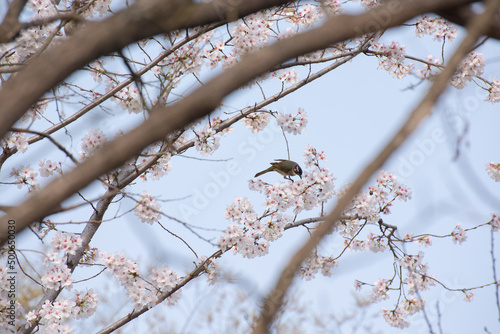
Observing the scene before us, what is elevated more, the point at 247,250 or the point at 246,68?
the point at 247,250

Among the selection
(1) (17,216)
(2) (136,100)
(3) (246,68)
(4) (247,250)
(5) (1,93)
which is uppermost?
(2) (136,100)

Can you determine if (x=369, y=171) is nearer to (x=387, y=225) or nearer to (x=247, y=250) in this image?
(x=247, y=250)

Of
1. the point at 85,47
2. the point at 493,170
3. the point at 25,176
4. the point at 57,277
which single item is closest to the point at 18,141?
the point at 25,176

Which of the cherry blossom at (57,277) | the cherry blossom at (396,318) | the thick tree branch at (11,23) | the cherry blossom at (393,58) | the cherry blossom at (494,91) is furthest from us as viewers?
the cherry blossom at (396,318)

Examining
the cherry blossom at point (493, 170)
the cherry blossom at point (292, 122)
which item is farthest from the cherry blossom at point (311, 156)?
the cherry blossom at point (493, 170)

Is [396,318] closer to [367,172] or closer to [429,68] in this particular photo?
[429,68]

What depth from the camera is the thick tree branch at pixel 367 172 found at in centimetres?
111

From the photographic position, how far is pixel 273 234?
4.66 m

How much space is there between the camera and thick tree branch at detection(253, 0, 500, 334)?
111 cm

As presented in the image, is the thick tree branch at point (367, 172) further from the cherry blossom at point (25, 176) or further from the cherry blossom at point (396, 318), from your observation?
the cherry blossom at point (396, 318)

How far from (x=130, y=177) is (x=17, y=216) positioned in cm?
332

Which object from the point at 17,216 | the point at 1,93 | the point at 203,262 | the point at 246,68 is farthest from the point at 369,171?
the point at 203,262

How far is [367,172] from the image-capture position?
1.27 metres

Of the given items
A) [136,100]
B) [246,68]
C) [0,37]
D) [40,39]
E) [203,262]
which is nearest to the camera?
[246,68]
